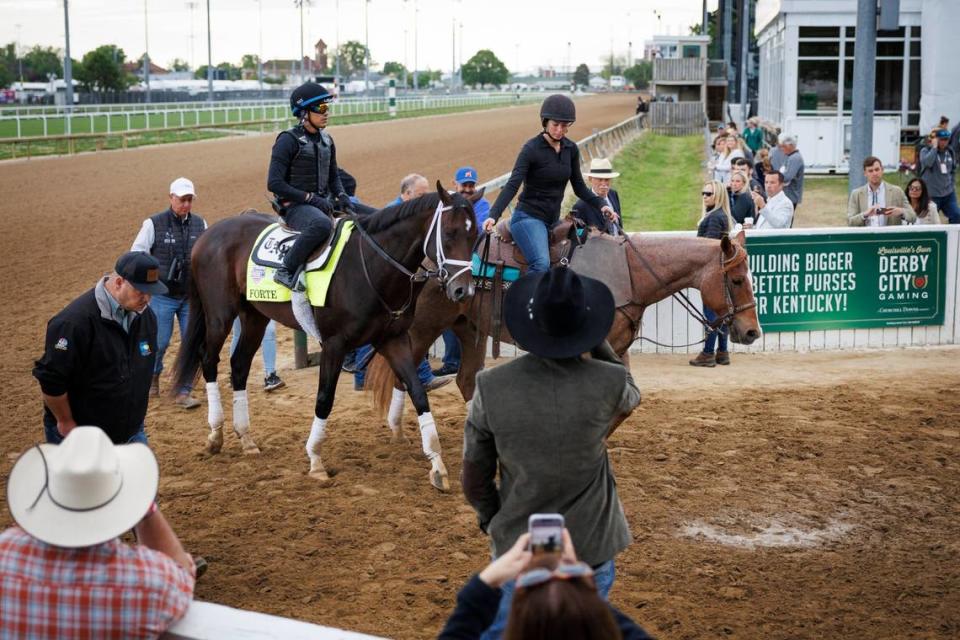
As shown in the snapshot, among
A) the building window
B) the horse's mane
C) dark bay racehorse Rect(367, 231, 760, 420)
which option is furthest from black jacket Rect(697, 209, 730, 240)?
the building window

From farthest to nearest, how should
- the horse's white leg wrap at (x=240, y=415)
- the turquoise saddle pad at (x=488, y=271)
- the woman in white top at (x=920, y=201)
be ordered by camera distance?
1. the woman in white top at (x=920, y=201)
2. the turquoise saddle pad at (x=488, y=271)
3. the horse's white leg wrap at (x=240, y=415)

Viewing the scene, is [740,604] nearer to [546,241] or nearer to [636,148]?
[546,241]

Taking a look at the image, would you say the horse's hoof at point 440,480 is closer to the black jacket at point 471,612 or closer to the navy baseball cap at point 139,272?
the navy baseball cap at point 139,272

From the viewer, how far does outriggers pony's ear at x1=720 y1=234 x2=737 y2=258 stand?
29.4 feet

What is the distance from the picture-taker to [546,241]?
9258mm

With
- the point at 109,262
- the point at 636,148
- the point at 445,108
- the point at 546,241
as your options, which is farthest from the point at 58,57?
the point at 546,241

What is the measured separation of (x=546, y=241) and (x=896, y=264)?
217 inches

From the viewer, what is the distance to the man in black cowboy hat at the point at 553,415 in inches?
149

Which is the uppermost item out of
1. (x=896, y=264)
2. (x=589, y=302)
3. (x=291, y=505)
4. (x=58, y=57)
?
(x=58, y=57)

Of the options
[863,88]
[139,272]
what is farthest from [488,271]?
[863,88]

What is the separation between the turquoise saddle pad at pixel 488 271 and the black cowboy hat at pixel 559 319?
218 inches

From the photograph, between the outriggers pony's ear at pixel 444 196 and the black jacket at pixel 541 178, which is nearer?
the outriggers pony's ear at pixel 444 196

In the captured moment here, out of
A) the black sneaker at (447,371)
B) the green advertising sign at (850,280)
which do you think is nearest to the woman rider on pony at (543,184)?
the black sneaker at (447,371)

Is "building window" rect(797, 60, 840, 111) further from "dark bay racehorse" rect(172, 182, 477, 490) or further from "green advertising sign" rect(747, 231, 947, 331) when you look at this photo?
"dark bay racehorse" rect(172, 182, 477, 490)
